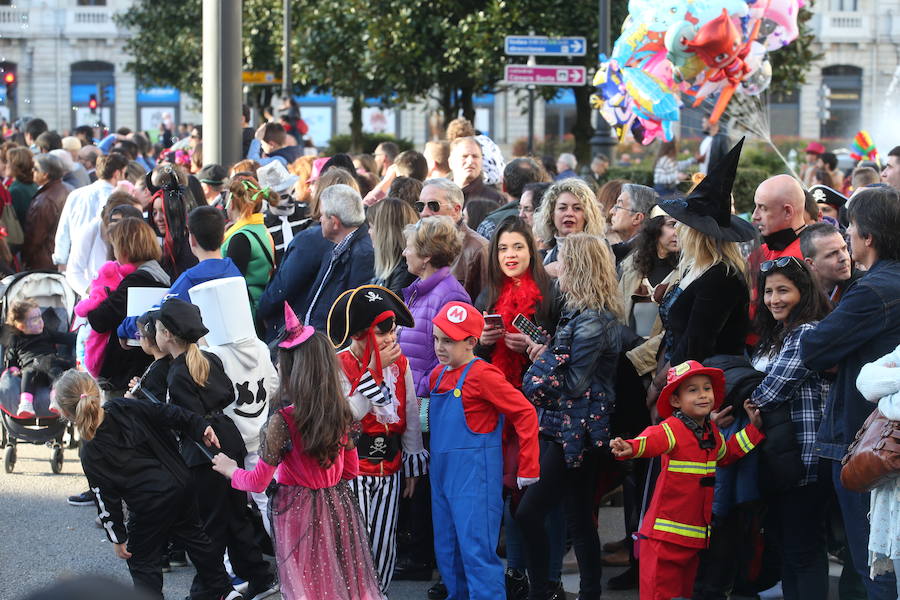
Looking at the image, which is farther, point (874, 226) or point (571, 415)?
point (571, 415)

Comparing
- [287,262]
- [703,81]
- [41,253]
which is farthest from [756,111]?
[41,253]

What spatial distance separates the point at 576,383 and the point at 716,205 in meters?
1.07

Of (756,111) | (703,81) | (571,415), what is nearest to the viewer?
(571,415)

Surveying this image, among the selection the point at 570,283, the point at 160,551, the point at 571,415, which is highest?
the point at 570,283

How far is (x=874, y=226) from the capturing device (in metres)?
4.91

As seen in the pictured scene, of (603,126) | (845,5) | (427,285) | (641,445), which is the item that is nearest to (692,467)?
(641,445)

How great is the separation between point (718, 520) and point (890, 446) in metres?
1.25

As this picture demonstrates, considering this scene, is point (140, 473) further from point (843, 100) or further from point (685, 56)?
point (843, 100)

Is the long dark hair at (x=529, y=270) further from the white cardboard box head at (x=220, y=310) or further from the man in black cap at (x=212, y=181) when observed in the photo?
the man in black cap at (x=212, y=181)

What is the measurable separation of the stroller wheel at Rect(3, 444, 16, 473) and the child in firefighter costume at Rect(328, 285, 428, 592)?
13.1 ft

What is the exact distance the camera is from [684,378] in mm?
5484

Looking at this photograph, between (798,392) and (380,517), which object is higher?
(798,392)

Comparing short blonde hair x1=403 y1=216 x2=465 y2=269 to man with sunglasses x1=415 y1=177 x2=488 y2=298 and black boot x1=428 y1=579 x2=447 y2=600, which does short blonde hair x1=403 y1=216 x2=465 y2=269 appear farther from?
black boot x1=428 y1=579 x2=447 y2=600

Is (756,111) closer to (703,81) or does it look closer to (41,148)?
(703,81)
